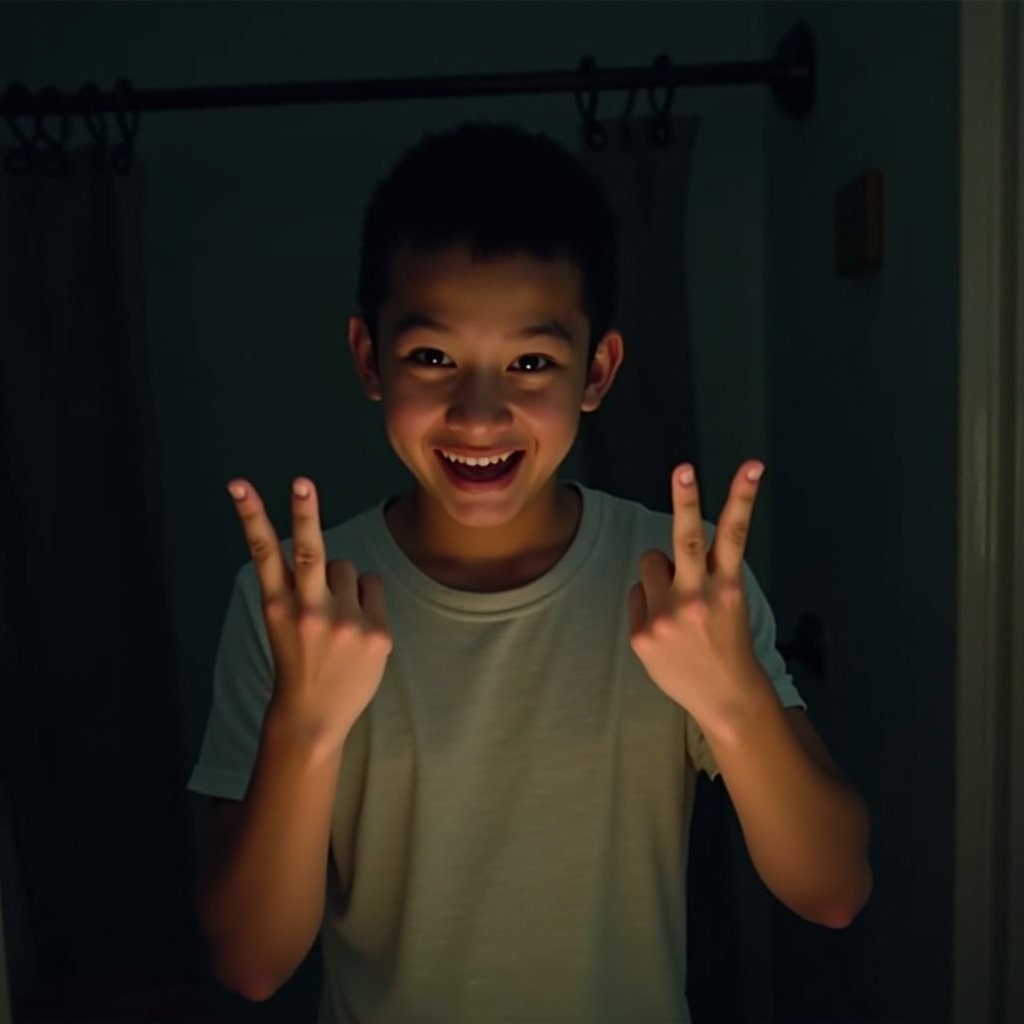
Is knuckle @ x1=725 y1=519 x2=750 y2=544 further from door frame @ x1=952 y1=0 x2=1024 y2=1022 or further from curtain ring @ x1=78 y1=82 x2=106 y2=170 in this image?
curtain ring @ x1=78 y1=82 x2=106 y2=170

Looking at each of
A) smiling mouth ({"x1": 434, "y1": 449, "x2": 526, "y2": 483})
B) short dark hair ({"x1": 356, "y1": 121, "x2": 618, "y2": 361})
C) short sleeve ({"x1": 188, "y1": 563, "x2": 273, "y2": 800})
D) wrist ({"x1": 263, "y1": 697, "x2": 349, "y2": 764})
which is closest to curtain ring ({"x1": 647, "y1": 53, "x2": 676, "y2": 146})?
short dark hair ({"x1": 356, "y1": 121, "x2": 618, "y2": 361})

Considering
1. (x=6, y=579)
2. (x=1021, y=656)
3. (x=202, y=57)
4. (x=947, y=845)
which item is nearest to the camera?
(x=1021, y=656)

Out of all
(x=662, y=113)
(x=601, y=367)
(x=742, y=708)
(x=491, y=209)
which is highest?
(x=662, y=113)

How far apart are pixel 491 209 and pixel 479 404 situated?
5.9 inches

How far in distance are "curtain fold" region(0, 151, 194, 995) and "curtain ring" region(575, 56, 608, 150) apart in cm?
58

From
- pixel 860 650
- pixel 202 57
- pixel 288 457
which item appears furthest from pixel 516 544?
pixel 202 57

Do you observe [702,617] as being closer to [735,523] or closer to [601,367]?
[735,523]

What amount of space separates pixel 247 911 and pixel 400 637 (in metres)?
0.22

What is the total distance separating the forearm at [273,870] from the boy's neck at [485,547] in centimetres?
22

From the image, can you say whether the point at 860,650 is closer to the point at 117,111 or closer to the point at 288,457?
the point at 288,457

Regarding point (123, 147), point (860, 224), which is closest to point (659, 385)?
point (860, 224)

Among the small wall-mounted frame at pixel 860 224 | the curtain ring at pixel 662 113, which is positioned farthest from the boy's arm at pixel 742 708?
the curtain ring at pixel 662 113

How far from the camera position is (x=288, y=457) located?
1.87 m

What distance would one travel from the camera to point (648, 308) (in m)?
1.47
